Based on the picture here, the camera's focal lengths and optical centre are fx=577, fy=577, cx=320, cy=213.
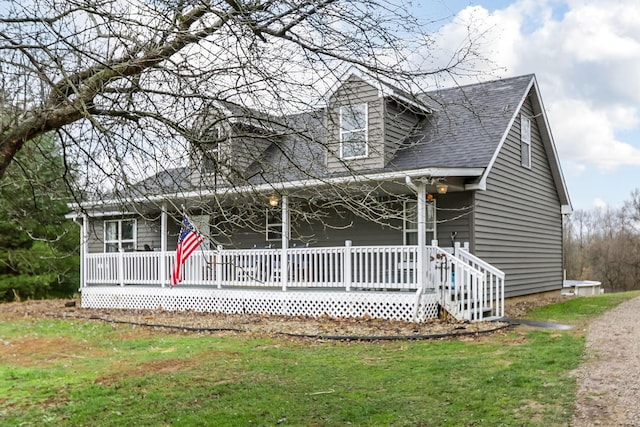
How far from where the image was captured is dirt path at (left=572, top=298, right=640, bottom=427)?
4.95 m

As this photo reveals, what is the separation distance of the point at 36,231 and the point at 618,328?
18.5 metres

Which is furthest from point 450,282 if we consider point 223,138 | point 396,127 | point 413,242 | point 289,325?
point 223,138

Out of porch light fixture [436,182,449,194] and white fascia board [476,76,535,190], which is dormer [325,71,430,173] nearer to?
porch light fixture [436,182,449,194]

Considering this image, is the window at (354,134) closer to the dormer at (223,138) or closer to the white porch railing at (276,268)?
the dormer at (223,138)

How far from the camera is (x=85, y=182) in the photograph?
5.84 m

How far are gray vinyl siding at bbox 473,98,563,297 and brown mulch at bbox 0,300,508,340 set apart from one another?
3.22 meters

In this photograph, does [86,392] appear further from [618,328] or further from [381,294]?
[618,328]

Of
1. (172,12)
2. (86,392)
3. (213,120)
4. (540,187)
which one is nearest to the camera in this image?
(172,12)

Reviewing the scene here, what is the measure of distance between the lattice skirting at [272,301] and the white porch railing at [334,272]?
0.19m

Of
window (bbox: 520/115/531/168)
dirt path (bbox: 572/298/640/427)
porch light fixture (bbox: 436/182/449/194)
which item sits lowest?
dirt path (bbox: 572/298/640/427)

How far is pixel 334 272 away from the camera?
1381 centimetres

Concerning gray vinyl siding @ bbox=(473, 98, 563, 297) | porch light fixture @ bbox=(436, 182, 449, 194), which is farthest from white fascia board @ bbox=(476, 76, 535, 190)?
porch light fixture @ bbox=(436, 182, 449, 194)

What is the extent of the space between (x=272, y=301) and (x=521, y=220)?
23.5ft

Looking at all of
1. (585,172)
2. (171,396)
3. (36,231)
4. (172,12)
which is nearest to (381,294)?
(171,396)
